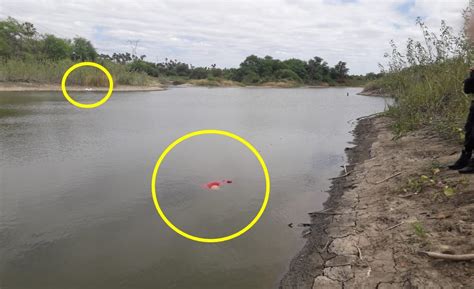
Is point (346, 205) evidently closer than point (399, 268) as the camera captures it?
No

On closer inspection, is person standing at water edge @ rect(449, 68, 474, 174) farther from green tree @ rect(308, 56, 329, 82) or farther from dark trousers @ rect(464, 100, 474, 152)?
green tree @ rect(308, 56, 329, 82)

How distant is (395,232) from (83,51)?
76.8 metres

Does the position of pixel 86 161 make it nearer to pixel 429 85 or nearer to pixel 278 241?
pixel 278 241

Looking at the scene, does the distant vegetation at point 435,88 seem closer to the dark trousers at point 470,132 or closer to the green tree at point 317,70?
the dark trousers at point 470,132

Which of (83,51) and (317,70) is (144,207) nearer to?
(83,51)

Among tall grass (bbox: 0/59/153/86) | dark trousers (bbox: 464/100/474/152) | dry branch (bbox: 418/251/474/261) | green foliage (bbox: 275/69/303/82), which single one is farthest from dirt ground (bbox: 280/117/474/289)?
green foliage (bbox: 275/69/303/82)

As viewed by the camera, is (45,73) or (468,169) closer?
(468,169)

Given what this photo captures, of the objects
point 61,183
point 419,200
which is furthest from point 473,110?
point 61,183

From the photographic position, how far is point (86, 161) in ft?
40.5

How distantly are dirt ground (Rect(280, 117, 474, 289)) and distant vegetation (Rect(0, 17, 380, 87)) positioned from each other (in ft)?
173

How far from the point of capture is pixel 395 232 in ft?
18.9

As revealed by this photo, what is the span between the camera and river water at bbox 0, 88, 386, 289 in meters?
5.89

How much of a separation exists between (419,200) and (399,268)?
7.28 ft

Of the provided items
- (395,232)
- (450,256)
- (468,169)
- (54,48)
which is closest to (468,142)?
(468,169)
